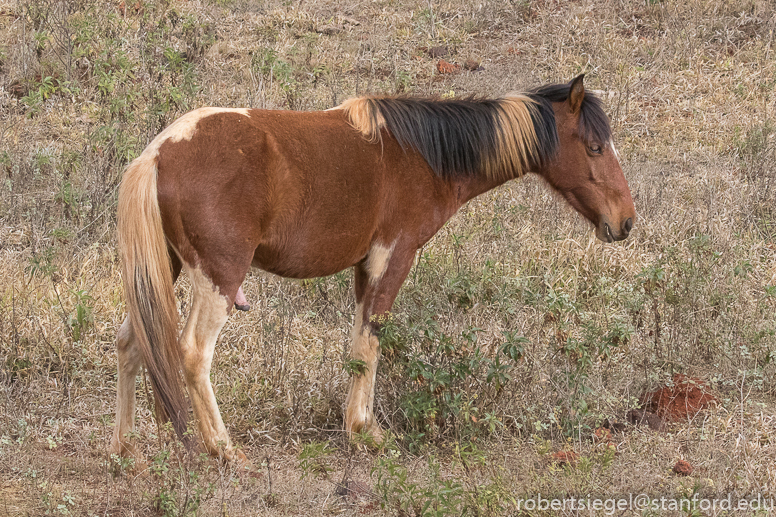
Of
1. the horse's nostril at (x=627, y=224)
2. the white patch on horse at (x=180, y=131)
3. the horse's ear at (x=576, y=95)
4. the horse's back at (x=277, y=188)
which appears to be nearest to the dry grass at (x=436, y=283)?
the horse's nostril at (x=627, y=224)

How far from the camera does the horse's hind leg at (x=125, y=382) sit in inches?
150

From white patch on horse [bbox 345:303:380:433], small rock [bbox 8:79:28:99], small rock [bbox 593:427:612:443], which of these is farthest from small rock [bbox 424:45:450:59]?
small rock [bbox 593:427:612:443]

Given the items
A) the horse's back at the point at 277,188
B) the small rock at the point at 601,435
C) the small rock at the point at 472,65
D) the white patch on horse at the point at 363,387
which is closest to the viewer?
the horse's back at the point at 277,188

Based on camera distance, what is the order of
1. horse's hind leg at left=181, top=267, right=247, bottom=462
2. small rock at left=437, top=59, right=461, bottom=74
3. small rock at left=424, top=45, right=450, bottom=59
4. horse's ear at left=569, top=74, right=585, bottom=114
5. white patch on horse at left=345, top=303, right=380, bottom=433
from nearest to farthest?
horse's hind leg at left=181, top=267, right=247, bottom=462, white patch on horse at left=345, top=303, right=380, bottom=433, horse's ear at left=569, top=74, right=585, bottom=114, small rock at left=437, top=59, right=461, bottom=74, small rock at left=424, top=45, right=450, bottom=59

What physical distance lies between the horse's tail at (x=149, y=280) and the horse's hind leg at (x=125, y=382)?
31cm

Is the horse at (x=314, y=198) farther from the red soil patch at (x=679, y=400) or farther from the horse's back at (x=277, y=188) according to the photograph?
the red soil patch at (x=679, y=400)

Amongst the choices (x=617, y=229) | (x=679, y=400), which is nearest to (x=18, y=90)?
(x=617, y=229)

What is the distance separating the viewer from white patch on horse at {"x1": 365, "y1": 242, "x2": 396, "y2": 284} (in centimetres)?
425

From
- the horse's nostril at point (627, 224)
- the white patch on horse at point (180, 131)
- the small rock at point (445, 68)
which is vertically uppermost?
the small rock at point (445, 68)

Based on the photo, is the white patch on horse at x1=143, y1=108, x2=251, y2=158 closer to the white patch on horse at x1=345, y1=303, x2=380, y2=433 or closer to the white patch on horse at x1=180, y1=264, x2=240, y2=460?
the white patch on horse at x1=180, y1=264, x2=240, y2=460

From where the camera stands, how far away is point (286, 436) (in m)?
4.19

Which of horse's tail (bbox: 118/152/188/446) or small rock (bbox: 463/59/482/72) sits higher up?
small rock (bbox: 463/59/482/72)

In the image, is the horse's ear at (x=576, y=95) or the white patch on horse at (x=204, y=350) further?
the horse's ear at (x=576, y=95)

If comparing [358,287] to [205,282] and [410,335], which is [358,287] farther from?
[205,282]
